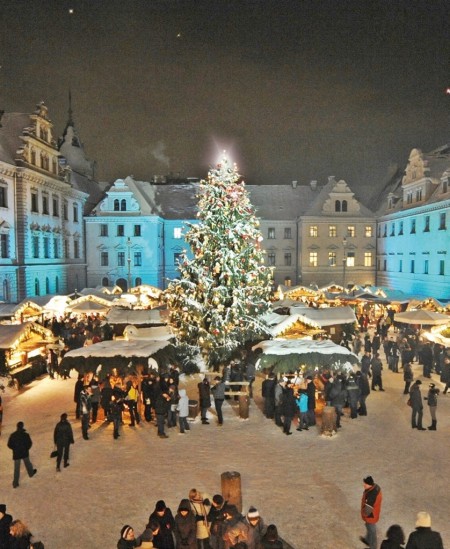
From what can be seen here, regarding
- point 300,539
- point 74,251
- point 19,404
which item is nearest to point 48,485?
point 300,539

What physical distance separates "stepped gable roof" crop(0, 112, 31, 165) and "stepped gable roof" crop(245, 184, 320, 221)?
25.6 metres

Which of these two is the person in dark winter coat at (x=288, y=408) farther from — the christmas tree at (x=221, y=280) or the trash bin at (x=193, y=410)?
the christmas tree at (x=221, y=280)

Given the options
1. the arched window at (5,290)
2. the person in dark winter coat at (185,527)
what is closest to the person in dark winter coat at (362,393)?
the person in dark winter coat at (185,527)

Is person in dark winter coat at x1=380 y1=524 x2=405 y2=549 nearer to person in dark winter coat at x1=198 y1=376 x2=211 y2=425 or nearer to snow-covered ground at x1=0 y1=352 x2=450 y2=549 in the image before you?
snow-covered ground at x1=0 y1=352 x2=450 y2=549

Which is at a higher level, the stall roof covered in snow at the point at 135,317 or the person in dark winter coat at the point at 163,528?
the stall roof covered in snow at the point at 135,317

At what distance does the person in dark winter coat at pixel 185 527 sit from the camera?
7.39m

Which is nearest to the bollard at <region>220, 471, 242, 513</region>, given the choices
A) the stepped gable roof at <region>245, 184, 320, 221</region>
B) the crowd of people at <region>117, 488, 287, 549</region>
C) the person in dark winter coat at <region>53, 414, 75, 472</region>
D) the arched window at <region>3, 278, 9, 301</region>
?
the crowd of people at <region>117, 488, 287, 549</region>

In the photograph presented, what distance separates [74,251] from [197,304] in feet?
105

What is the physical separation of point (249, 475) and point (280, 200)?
48355 mm

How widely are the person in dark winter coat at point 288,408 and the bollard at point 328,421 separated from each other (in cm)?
88

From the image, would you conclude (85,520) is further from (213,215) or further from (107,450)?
(213,215)

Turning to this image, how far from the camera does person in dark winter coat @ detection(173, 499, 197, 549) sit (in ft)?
24.3

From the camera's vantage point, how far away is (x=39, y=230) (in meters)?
40.3

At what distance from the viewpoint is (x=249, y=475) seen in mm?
11320
